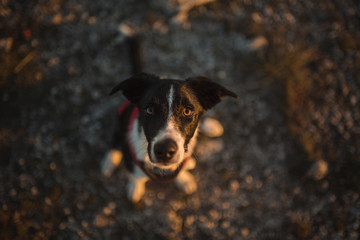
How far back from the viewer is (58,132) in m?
3.08

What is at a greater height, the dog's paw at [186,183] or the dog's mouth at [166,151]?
the dog's mouth at [166,151]

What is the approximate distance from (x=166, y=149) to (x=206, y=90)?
742mm

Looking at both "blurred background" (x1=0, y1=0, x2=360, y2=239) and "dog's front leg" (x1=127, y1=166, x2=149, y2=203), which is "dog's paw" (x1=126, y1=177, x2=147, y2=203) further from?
"blurred background" (x1=0, y1=0, x2=360, y2=239)

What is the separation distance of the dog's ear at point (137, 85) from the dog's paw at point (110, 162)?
1216mm

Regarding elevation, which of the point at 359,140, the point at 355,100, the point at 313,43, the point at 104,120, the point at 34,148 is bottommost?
the point at 359,140

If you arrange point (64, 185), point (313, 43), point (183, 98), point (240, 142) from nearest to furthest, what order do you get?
1. point (183, 98)
2. point (64, 185)
3. point (240, 142)
4. point (313, 43)

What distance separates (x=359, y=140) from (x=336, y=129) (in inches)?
16.0

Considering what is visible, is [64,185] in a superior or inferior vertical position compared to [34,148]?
inferior

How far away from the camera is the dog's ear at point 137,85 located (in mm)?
1848

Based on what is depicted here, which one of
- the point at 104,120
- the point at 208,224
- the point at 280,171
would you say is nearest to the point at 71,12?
the point at 104,120

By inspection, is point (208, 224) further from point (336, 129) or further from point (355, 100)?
point (355, 100)

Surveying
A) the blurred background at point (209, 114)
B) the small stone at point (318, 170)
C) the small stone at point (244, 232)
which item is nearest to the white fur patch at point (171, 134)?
the blurred background at point (209, 114)

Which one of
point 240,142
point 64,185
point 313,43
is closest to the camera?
point 64,185

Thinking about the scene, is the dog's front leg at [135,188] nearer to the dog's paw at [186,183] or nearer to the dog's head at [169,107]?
the dog's paw at [186,183]
